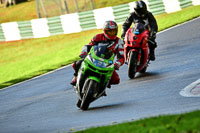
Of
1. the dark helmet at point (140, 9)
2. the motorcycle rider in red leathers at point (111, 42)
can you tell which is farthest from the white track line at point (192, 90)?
the dark helmet at point (140, 9)

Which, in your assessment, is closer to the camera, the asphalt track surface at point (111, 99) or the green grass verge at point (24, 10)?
the asphalt track surface at point (111, 99)

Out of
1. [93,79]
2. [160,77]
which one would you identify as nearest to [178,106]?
[93,79]

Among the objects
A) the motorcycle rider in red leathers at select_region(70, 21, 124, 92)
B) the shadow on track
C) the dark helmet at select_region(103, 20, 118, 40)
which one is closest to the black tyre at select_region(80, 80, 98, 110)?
the shadow on track

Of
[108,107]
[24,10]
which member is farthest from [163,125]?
[24,10]

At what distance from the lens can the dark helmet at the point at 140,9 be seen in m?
13.6

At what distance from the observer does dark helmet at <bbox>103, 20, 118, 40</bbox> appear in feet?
36.8

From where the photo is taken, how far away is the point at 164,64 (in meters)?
15.2

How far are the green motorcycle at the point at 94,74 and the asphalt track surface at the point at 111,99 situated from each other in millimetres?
355

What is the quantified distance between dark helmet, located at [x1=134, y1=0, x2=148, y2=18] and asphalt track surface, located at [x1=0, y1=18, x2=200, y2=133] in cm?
165

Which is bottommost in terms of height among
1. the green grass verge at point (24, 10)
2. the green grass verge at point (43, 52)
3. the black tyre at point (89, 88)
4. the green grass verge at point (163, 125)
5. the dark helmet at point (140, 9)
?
the green grass verge at point (24, 10)

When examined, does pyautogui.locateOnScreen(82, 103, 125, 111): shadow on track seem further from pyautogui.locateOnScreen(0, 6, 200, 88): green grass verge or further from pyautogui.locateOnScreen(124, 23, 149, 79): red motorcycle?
pyautogui.locateOnScreen(0, 6, 200, 88): green grass verge

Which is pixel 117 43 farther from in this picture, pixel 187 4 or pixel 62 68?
pixel 187 4

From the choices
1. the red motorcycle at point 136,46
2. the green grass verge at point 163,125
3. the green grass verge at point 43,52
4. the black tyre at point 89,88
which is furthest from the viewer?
the green grass verge at point 43,52

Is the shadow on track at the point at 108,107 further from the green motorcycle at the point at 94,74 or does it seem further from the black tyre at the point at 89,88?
the black tyre at the point at 89,88
